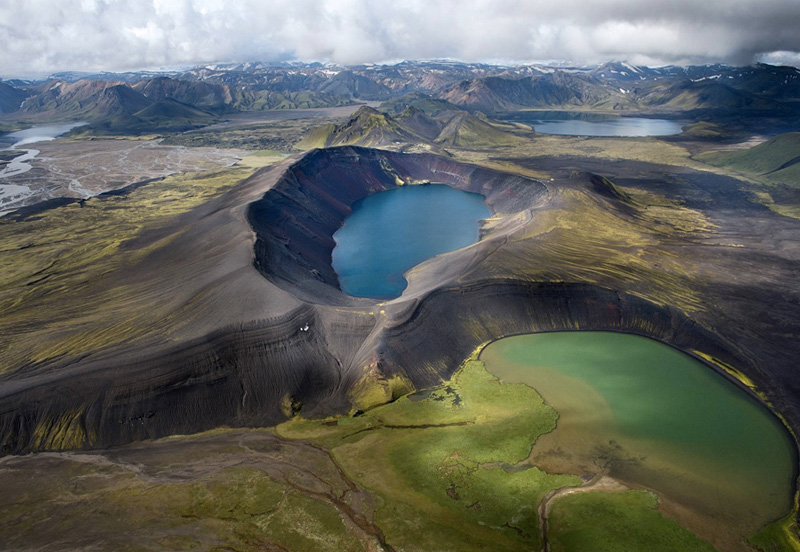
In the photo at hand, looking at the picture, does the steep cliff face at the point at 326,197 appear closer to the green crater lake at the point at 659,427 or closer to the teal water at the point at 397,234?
the teal water at the point at 397,234

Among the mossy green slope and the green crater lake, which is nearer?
the green crater lake

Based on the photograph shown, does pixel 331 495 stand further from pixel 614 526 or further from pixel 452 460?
pixel 614 526

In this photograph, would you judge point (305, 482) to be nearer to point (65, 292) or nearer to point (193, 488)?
point (193, 488)

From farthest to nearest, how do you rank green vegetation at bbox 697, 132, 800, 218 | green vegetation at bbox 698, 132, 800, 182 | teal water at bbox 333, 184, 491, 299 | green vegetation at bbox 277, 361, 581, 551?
green vegetation at bbox 698, 132, 800, 182
green vegetation at bbox 697, 132, 800, 218
teal water at bbox 333, 184, 491, 299
green vegetation at bbox 277, 361, 581, 551

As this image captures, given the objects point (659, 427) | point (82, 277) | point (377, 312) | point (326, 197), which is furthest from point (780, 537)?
point (326, 197)

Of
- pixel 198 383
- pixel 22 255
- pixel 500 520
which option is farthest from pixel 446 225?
pixel 22 255

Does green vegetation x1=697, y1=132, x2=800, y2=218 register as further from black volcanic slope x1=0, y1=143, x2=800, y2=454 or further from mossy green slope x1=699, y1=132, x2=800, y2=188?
black volcanic slope x1=0, y1=143, x2=800, y2=454

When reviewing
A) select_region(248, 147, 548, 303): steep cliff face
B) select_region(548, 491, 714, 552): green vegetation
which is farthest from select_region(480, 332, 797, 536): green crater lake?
select_region(248, 147, 548, 303): steep cliff face
